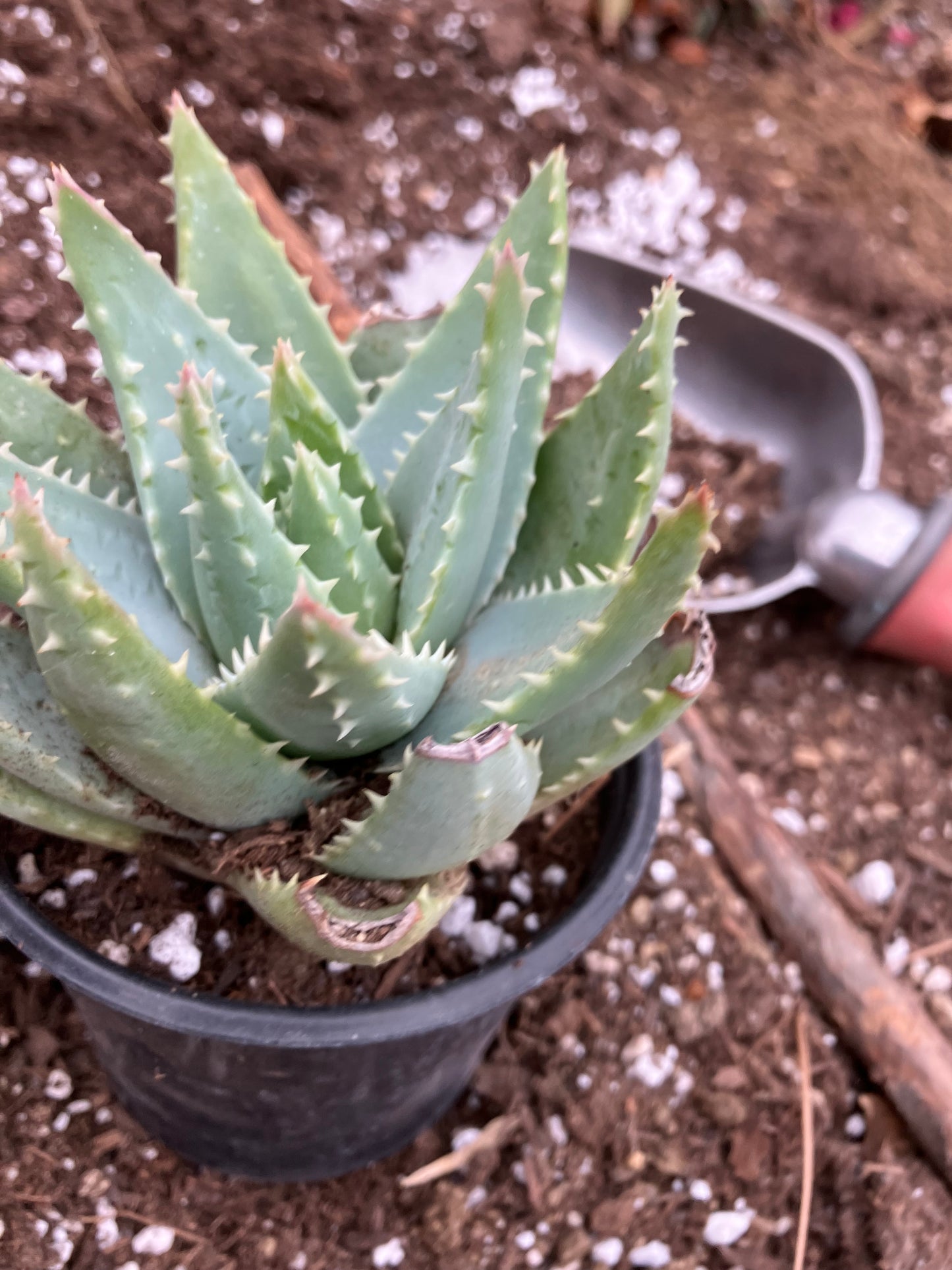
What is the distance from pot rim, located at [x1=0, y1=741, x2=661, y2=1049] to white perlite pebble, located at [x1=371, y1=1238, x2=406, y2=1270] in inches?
16.2

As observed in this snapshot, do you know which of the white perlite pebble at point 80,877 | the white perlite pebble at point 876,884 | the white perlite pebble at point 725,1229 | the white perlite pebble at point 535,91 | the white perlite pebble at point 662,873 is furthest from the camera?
the white perlite pebble at point 535,91

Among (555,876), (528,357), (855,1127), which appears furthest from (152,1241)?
(528,357)

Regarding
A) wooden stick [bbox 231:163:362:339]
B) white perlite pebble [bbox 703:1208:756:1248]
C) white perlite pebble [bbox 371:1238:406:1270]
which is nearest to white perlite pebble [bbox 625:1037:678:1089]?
white perlite pebble [bbox 703:1208:756:1248]

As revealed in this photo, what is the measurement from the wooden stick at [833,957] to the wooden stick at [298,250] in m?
0.72

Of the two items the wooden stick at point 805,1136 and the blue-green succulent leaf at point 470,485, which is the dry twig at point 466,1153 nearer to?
the wooden stick at point 805,1136

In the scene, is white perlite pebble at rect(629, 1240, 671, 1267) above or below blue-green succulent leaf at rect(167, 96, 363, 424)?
below

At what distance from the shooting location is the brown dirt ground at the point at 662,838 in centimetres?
93

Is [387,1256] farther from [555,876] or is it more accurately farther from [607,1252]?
[555,876]

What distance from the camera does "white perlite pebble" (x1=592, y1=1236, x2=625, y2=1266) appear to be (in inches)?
37.6

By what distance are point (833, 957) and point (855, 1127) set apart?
186 mm

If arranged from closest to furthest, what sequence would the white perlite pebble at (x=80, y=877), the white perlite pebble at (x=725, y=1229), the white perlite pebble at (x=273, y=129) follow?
the white perlite pebble at (x=80, y=877) < the white perlite pebble at (x=725, y=1229) < the white perlite pebble at (x=273, y=129)

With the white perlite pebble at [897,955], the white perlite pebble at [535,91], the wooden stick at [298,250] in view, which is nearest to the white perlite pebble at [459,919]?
the white perlite pebble at [897,955]

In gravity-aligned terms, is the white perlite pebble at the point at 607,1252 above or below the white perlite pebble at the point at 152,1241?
above

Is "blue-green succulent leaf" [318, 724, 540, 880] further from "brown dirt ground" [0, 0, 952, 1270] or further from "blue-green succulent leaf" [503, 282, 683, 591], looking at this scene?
"brown dirt ground" [0, 0, 952, 1270]
